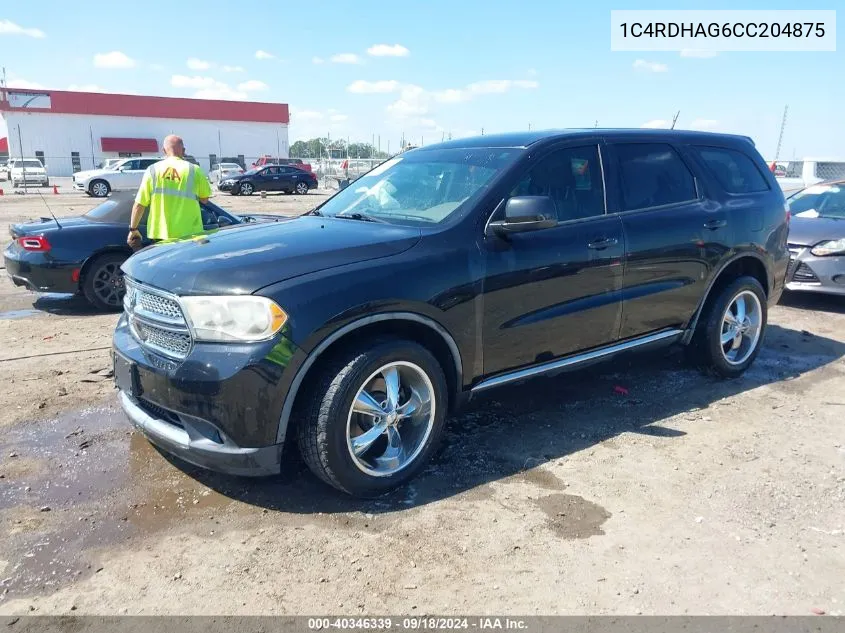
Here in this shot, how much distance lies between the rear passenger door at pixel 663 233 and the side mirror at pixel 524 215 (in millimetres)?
947

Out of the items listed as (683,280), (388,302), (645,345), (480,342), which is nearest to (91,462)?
(388,302)

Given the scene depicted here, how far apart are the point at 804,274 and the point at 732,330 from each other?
313 cm

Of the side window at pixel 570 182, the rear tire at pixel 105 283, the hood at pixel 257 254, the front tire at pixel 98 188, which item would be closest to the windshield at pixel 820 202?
the side window at pixel 570 182

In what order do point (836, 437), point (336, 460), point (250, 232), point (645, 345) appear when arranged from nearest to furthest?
point (336, 460), point (250, 232), point (836, 437), point (645, 345)

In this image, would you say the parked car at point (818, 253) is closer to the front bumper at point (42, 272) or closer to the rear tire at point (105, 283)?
the rear tire at point (105, 283)

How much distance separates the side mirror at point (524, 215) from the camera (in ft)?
12.1

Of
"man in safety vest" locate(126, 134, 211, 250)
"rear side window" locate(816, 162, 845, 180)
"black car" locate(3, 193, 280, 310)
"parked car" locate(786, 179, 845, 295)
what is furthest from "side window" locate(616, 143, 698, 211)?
"rear side window" locate(816, 162, 845, 180)

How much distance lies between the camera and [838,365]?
234 inches

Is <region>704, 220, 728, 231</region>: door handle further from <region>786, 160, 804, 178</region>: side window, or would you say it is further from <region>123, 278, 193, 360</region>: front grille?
<region>786, 160, 804, 178</region>: side window

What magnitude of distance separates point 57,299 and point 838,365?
28.4 feet

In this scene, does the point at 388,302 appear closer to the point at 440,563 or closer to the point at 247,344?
the point at 247,344

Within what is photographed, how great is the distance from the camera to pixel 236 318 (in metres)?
3.11

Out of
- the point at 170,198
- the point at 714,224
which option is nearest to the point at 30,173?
the point at 170,198

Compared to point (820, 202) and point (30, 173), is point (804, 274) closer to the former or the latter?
point (820, 202)
